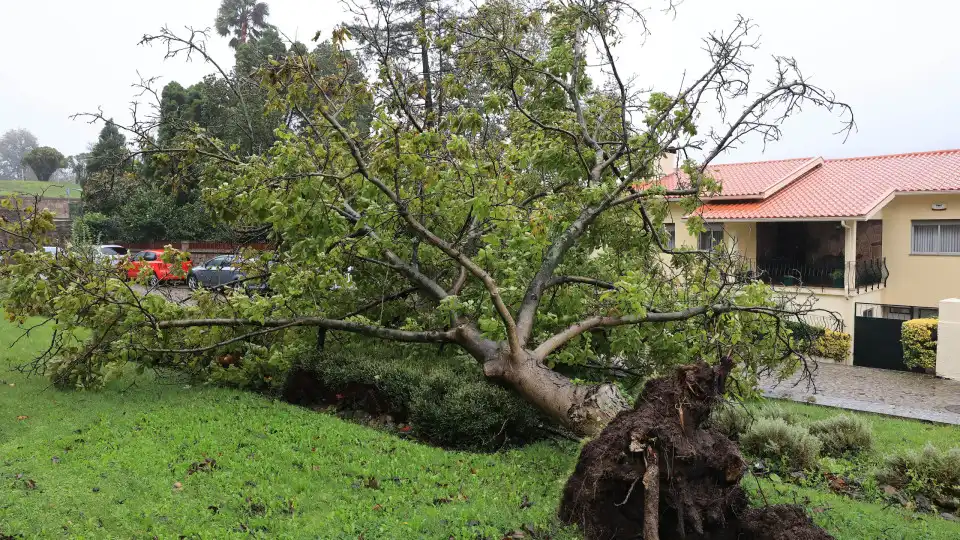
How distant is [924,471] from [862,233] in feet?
54.5

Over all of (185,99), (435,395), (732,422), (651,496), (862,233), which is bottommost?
(732,422)

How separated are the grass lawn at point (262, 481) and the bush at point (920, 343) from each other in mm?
12191

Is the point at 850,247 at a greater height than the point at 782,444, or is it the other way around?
the point at 850,247

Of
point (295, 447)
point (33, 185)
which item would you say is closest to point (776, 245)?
point (295, 447)

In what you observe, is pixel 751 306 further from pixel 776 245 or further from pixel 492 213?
pixel 776 245

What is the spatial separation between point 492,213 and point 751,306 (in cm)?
302

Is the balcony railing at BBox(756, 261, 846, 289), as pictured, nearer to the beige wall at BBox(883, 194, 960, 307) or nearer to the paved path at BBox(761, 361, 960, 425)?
the beige wall at BBox(883, 194, 960, 307)

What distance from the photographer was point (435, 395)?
294 inches

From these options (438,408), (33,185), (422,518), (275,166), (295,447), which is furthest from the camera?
(33,185)

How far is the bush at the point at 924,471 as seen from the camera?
22.0 feet

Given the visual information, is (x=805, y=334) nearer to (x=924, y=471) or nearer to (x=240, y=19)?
(x=924, y=471)

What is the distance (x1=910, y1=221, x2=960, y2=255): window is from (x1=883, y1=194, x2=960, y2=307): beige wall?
0.16m

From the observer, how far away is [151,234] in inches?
1318

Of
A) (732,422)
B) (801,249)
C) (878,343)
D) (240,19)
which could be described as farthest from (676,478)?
(240,19)
